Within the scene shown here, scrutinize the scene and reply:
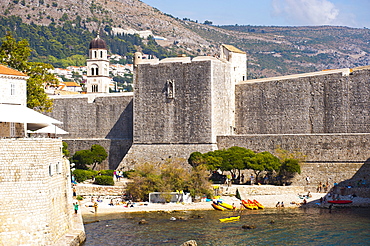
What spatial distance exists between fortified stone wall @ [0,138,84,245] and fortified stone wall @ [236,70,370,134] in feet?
70.7

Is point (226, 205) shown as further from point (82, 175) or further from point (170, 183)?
point (82, 175)

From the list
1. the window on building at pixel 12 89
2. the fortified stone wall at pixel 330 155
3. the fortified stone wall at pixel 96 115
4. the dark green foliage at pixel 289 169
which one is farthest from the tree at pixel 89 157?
the window on building at pixel 12 89

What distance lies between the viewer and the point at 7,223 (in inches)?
827

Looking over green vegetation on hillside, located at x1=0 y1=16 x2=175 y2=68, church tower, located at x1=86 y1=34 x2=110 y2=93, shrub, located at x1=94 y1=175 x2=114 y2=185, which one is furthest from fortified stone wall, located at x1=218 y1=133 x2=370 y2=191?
green vegetation on hillside, located at x1=0 y1=16 x2=175 y2=68

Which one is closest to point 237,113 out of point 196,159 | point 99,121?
point 196,159

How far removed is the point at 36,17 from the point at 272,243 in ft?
507

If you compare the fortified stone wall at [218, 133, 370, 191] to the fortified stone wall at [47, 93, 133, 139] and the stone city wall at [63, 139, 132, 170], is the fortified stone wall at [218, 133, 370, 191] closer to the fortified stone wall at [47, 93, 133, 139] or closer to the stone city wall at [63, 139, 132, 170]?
the stone city wall at [63, 139, 132, 170]

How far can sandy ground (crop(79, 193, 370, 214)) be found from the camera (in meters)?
34.7

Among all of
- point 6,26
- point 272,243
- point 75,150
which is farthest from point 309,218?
point 6,26

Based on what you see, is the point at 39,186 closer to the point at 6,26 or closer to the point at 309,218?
the point at 309,218

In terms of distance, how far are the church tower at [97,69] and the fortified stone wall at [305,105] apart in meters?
27.4

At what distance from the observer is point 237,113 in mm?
44062

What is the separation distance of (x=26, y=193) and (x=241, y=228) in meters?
11.6

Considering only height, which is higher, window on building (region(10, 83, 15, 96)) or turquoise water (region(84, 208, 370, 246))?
window on building (region(10, 83, 15, 96))
